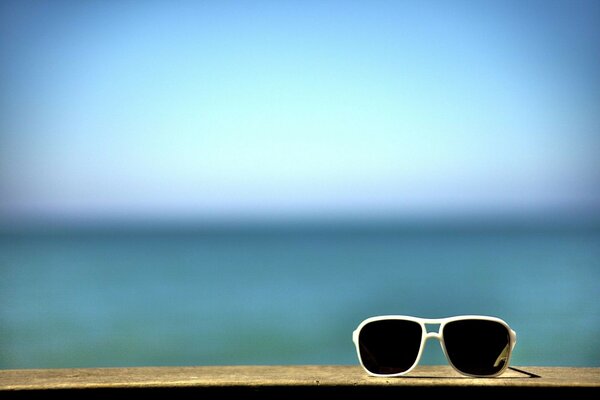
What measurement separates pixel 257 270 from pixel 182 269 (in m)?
2.11

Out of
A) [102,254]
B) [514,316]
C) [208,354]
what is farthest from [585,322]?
[102,254]

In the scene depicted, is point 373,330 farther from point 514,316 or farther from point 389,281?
point 389,281

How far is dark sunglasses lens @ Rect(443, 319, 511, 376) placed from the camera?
1362 mm

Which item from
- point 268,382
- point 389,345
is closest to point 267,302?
point 389,345

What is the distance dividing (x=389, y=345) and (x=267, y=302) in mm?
10628

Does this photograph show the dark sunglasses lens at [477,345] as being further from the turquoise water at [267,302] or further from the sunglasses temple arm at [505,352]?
the turquoise water at [267,302]

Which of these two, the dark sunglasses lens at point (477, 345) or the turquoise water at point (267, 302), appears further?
the turquoise water at point (267, 302)

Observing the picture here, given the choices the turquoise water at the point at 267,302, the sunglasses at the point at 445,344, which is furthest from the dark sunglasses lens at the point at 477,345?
the turquoise water at the point at 267,302

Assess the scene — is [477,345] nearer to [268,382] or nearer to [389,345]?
[389,345]

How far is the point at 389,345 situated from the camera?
4.79ft

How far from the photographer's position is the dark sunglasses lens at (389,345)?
139 centimetres

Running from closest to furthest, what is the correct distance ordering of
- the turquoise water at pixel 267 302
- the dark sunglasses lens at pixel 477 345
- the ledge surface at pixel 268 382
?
the ledge surface at pixel 268 382 → the dark sunglasses lens at pixel 477 345 → the turquoise water at pixel 267 302

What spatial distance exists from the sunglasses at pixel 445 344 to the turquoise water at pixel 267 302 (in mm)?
5210

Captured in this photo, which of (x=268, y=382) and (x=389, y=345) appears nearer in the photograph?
(x=268, y=382)
